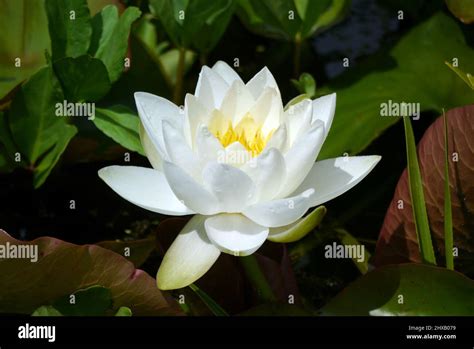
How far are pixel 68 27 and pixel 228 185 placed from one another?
1.37ft

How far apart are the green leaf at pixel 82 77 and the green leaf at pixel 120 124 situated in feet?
0.10

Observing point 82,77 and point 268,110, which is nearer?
point 268,110

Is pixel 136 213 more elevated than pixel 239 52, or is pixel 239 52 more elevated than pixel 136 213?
pixel 239 52

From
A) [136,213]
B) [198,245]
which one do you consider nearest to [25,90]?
[136,213]

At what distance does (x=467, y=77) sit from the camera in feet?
2.96

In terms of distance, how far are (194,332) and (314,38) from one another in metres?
0.74

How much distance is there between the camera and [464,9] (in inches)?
45.0

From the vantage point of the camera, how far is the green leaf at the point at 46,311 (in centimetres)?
87

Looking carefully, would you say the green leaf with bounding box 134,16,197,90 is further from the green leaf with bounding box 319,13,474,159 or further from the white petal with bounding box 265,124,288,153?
the white petal with bounding box 265,124,288,153

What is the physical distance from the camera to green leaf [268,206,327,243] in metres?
0.75

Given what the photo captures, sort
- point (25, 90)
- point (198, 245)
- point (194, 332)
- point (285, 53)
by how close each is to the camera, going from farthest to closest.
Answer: point (285, 53) → point (25, 90) → point (194, 332) → point (198, 245)

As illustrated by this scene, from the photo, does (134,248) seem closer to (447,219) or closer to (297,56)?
(447,219)

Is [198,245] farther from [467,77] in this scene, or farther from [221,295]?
[467,77]

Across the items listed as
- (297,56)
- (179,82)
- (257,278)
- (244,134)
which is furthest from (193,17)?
(257,278)
